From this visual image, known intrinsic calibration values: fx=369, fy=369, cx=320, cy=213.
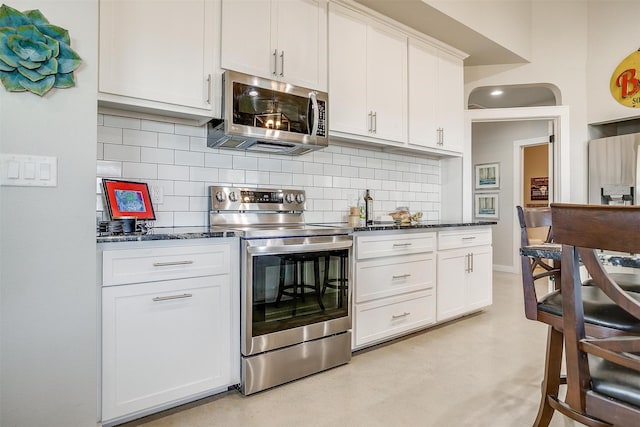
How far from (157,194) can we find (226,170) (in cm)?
47

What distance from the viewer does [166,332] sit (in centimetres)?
174

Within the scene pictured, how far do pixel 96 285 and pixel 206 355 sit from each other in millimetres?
641

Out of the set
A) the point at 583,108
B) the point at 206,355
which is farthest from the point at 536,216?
the point at 583,108

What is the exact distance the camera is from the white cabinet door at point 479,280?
10.8 feet

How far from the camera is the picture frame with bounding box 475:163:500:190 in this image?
6078 millimetres

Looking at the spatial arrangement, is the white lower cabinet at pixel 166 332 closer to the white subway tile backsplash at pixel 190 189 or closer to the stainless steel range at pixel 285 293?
the stainless steel range at pixel 285 293

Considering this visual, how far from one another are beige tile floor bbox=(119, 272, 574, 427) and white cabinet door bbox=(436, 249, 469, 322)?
32 centimetres

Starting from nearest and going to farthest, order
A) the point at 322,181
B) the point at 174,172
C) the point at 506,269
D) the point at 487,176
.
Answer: the point at 174,172 → the point at 322,181 → the point at 506,269 → the point at 487,176

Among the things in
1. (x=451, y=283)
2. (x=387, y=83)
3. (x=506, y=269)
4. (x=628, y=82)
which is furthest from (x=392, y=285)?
(x=506, y=269)

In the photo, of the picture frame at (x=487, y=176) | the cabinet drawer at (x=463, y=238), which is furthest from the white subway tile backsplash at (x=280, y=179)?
the picture frame at (x=487, y=176)

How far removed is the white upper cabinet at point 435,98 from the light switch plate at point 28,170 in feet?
8.46

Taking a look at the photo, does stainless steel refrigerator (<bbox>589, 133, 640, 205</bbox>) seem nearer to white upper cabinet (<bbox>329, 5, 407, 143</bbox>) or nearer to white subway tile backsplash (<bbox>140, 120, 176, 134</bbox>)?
white upper cabinet (<bbox>329, 5, 407, 143</bbox>)

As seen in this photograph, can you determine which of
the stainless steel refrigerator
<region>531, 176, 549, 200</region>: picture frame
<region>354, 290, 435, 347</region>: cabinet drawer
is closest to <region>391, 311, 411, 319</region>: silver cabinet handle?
<region>354, 290, 435, 347</region>: cabinet drawer

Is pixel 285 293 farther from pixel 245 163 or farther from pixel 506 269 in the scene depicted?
pixel 506 269
